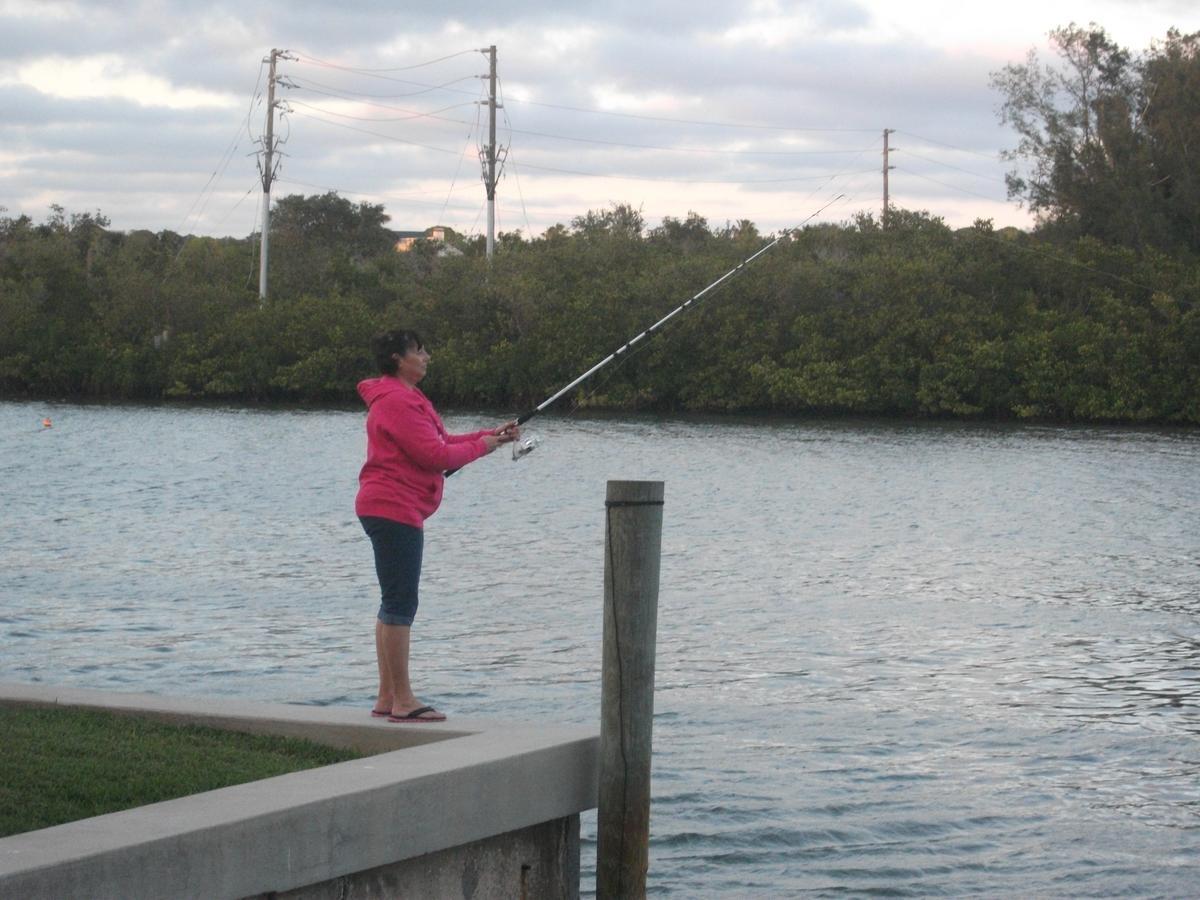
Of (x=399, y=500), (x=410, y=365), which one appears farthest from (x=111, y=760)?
(x=410, y=365)

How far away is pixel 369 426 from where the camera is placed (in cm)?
646

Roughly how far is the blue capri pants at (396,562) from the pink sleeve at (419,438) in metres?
0.28

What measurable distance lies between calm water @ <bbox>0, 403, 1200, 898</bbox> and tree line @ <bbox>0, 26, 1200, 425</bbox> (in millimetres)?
28760

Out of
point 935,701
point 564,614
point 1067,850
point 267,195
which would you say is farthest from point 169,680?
point 267,195

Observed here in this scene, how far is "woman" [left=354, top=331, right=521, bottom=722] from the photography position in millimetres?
6410

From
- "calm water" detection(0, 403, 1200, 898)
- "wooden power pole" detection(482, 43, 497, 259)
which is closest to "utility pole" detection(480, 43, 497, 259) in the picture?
"wooden power pole" detection(482, 43, 497, 259)

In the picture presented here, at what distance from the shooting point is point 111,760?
5.62 metres

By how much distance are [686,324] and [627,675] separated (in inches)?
2354

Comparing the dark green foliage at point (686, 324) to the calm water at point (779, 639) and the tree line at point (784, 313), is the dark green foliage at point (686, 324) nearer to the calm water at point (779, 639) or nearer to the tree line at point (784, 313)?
the tree line at point (784, 313)

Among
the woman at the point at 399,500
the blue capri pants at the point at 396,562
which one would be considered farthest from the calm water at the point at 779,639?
the blue capri pants at the point at 396,562

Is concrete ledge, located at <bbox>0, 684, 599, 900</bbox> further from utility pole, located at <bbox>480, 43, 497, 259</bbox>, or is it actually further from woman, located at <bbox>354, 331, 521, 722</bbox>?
utility pole, located at <bbox>480, 43, 497, 259</bbox>

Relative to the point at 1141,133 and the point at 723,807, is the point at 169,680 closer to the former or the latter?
the point at 723,807

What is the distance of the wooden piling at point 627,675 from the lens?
5.79m

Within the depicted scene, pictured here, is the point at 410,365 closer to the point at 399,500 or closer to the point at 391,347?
the point at 391,347
